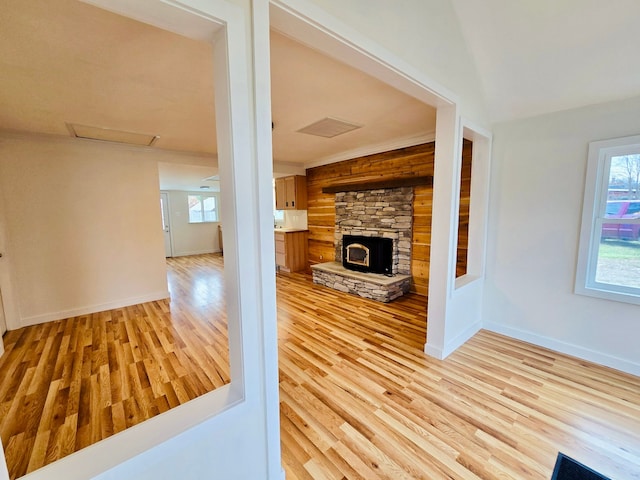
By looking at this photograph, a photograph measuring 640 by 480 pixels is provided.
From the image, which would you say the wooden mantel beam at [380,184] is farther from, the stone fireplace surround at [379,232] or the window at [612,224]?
the window at [612,224]

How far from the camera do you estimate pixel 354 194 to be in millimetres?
4867

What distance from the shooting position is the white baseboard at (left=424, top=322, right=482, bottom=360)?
8.14ft

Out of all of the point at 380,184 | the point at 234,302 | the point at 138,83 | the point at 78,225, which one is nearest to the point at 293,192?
the point at 380,184

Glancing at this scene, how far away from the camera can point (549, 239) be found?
261 centimetres

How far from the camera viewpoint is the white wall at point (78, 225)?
3150mm

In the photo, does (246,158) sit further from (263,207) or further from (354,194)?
(354,194)

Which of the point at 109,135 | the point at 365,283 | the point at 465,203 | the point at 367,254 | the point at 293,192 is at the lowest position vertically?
the point at 365,283

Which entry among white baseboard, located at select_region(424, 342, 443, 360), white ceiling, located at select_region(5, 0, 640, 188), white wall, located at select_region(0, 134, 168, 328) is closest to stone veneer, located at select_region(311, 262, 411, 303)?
white baseboard, located at select_region(424, 342, 443, 360)

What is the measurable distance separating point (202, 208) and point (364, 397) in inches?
333

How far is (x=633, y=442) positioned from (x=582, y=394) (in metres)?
0.41

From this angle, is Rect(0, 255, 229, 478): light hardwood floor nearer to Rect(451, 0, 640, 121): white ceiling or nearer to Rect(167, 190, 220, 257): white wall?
Rect(451, 0, 640, 121): white ceiling

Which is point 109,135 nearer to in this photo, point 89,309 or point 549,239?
point 89,309

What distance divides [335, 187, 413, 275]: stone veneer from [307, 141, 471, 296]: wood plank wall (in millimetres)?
121

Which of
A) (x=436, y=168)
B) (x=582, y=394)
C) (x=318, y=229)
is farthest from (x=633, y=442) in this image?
(x=318, y=229)
